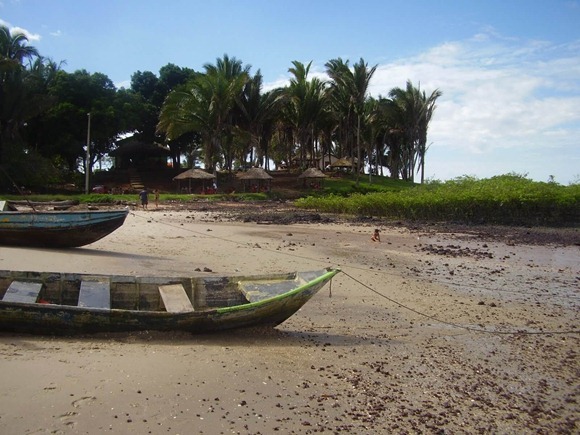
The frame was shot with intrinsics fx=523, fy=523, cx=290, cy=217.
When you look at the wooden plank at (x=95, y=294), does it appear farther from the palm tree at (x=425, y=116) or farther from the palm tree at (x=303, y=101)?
the palm tree at (x=425, y=116)

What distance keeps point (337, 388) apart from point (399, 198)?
21.3 meters

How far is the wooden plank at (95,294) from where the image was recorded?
20.6 ft

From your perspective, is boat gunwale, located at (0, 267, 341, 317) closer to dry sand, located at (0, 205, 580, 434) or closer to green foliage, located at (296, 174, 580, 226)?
dry sand, located at (0, 205, 580, 434)

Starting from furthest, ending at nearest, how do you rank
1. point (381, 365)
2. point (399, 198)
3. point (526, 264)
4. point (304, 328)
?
point (399, 198), point (526, 264), point (304, 328), point (381, 365)

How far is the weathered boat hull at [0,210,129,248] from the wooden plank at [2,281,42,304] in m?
6.27

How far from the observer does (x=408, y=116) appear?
49.9m

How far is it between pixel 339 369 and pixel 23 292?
3968 millimetres

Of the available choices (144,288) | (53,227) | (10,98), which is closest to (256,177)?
(10,98)

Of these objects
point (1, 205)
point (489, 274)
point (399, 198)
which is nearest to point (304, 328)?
point (489, 274)

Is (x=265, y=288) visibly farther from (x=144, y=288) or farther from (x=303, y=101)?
(x=303, y=101)

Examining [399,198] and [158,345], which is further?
[399,198]

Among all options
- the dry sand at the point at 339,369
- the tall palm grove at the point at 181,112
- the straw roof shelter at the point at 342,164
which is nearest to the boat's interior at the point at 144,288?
the dry sand at the point at 339,369

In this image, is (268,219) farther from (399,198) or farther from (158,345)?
(158,345)

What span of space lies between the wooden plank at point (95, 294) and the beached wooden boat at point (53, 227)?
638cm
